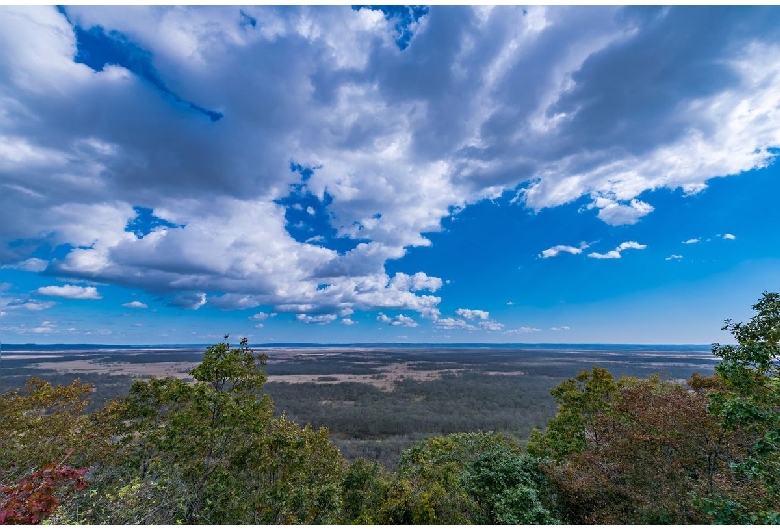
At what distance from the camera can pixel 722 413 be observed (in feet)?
27.3

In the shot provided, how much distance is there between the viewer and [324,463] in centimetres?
1488

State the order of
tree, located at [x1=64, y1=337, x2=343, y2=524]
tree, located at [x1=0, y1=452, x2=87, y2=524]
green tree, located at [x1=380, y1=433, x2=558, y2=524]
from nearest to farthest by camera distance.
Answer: tree, located at [x1=0, y1=452, x2=87, y2=524] → tree, located at [x1=64, y1=337, x2=343, y2=524] → green tree, located at [x1=380, y1=433, x2=558, y2=524]

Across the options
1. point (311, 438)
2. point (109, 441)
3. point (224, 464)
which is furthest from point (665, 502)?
point (109, 441)

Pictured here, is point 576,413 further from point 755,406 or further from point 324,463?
point 324,463

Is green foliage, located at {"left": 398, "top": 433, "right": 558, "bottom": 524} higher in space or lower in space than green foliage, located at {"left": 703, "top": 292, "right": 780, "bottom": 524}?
lower

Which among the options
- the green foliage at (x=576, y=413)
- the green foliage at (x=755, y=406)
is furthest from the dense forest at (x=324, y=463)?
the green foliage at (x=576, y=413)

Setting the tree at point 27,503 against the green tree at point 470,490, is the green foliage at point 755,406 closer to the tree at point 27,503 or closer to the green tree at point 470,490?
the green tree at point 470,490

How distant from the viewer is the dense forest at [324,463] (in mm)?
8836

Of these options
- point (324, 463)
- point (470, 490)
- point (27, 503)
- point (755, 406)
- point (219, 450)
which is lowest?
point (470, 490)

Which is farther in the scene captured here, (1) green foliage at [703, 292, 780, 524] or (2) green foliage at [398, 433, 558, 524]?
(2) green foliage at [398, 433, 558, 524]

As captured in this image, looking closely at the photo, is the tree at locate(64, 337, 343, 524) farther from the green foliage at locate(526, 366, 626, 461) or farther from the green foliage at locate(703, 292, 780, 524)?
the green foliage at locate(526, 366, 626, 461)

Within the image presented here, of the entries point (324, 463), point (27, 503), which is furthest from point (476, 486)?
point (27, 503)

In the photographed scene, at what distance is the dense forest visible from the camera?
8.84 meters

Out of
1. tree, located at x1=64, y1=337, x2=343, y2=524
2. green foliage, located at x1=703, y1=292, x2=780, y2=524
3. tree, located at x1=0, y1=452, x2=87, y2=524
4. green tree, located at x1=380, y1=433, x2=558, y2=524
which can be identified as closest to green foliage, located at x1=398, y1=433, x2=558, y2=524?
green tree, located at x1=380, y1=433, x2=558, y2=524
